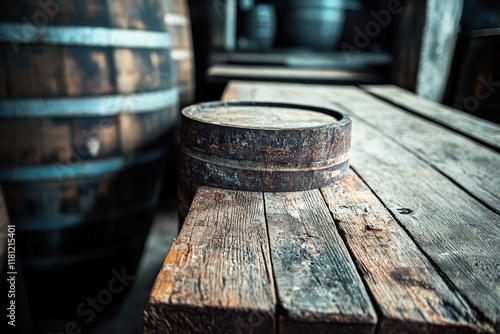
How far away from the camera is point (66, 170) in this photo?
160cm

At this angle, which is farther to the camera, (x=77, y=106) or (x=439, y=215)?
(x=77, y=106)

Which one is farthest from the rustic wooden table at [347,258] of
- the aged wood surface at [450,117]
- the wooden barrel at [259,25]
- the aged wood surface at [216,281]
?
the wooden barrel at [259,25]

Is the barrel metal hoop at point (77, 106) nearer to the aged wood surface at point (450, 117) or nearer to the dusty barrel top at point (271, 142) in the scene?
the dusty barrel top at point (271, 142)

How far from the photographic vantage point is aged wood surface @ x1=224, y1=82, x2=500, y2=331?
64 cm

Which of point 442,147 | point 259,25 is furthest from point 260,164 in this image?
point 259,25

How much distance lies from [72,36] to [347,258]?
1.29 metres

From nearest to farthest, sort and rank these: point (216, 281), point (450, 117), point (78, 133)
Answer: point (216, 281) → point (78, 133) → point (450, 117)

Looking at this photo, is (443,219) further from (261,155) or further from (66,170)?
(66,170)

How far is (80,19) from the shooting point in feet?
5.02

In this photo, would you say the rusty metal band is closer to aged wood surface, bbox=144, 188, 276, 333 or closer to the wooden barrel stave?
aged wood surface, bbox=144, 188, 276, 333

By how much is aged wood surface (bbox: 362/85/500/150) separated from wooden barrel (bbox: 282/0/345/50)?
161 cm

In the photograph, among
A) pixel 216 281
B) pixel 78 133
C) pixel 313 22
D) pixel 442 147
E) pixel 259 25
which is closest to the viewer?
pixel 216 281

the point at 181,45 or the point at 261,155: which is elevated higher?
the point at 181,45

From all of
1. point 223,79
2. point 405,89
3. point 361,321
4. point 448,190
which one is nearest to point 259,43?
point 223,79
